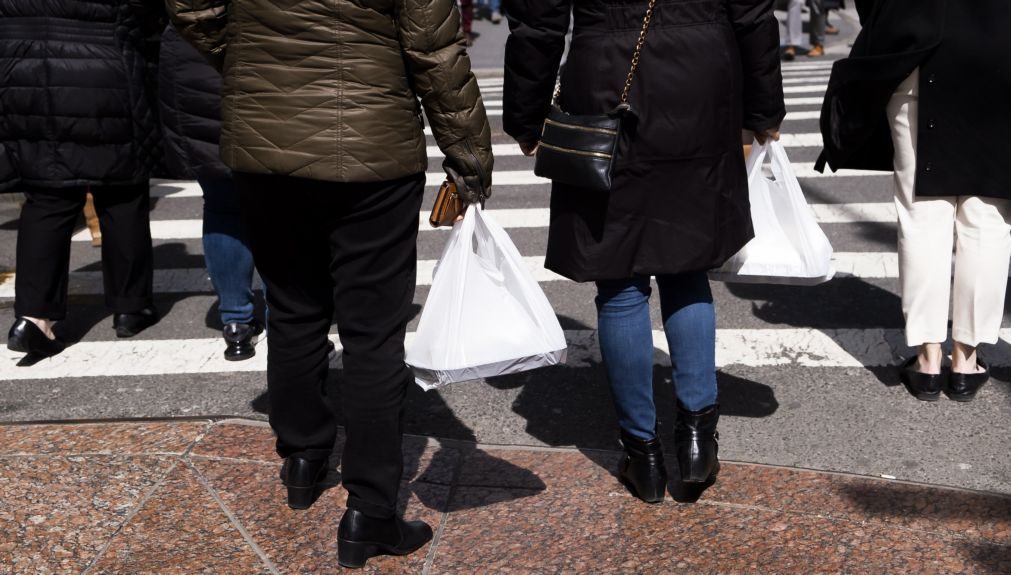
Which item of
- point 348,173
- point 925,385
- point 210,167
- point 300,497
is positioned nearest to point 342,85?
point 348,173

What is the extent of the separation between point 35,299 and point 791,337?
126 inches

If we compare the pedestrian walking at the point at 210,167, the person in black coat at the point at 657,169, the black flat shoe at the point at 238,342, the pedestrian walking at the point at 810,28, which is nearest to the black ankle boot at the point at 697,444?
the person in black coat at the point at 657,169

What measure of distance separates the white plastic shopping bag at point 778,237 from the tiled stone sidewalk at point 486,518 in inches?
24.3

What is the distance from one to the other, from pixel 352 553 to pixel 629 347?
3.22 feet

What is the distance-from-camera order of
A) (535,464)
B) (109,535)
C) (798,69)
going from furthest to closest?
(798,69) < (535,464) < (109,535)

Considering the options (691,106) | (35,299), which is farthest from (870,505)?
(35,299)

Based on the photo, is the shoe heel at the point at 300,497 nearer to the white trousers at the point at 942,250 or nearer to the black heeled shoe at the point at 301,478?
the black heeled shoe at the point at 301,478

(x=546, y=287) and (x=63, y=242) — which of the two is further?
(x=546, y=287)

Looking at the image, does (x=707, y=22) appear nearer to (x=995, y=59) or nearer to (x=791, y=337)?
(x=995, y=59)

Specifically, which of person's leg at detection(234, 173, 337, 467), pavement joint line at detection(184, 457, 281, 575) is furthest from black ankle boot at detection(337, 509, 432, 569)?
person's leg at detection(234, 173, 337, 467)

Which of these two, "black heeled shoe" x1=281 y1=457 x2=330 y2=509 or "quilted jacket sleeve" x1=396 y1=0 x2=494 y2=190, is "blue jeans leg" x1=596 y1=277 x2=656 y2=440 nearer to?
"quilted jacket sleeve" x1=396 y1=0 x2=494 y2=190

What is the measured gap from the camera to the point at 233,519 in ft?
11.3

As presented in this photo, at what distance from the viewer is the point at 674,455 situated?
3928 mm

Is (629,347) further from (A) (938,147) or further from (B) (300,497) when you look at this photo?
(A) (938,147)
